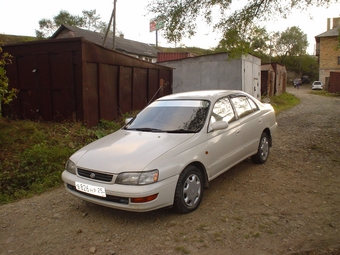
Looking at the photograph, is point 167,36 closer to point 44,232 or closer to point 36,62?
point 36,62

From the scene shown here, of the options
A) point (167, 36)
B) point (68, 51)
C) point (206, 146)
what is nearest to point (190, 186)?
point (206, 146)

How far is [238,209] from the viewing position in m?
3.74

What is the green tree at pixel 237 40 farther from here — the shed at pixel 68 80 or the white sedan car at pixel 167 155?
the white sedan car at pixel 167 155

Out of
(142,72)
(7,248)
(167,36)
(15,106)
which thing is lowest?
(7,248)

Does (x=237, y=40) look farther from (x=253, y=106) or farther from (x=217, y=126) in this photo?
(x=217, y=126)

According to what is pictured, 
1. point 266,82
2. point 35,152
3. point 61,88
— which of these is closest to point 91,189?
point 35,152

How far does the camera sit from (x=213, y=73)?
15805mm

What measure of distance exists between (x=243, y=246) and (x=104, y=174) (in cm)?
170

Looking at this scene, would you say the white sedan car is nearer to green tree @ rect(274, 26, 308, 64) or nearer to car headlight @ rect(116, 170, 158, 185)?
car headlight @ rect(116, 170, 158, 185)

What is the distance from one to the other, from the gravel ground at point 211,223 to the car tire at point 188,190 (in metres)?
0.13

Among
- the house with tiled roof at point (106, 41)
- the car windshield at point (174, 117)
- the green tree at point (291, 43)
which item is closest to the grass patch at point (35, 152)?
the car windshield at point (174, 117)

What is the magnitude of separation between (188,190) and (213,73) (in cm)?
1300

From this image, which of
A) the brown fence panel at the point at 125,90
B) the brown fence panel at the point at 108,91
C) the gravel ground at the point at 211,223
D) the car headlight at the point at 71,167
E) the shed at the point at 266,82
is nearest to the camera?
the gravel ground at the point at 211,223

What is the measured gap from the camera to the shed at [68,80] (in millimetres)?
Result: 7602
